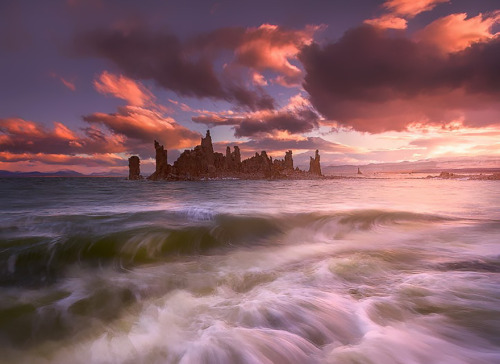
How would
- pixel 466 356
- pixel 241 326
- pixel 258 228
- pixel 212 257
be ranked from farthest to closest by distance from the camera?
pixel 258 228 < pixel 212 257 < pixel 241 326 < pixel 466 356

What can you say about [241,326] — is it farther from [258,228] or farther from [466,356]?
[258,228]

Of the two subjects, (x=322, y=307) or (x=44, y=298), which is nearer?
(x=322, y=307)

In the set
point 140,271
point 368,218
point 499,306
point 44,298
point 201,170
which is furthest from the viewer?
point 201,170

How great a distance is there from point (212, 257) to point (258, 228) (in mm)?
3483

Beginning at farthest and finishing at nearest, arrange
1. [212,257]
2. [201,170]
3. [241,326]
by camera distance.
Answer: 1. [201,170]
2. [212,257]
3. [241,326]

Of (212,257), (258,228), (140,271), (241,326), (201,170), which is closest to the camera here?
(241,326)

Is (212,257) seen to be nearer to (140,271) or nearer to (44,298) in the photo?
(140,271)

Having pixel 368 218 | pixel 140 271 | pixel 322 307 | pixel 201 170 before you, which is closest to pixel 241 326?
pixel 322 307

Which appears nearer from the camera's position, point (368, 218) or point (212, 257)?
point (212, 257)

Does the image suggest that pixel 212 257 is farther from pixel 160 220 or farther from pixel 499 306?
pixel 499 306

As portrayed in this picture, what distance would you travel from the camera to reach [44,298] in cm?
451

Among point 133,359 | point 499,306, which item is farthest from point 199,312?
point 499,306

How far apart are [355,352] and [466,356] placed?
125 cm

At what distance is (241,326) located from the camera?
350cm
